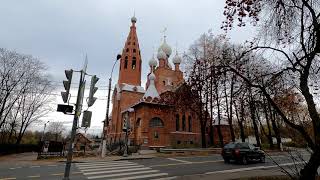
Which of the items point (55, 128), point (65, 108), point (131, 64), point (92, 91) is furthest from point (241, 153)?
point (55, 128)

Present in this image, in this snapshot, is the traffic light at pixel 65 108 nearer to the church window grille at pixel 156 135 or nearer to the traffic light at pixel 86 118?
the traffic light at pixel 86 118

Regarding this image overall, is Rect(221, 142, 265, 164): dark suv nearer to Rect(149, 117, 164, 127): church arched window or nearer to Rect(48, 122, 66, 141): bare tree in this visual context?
Rect(149, 117, 164, 127): church arched window

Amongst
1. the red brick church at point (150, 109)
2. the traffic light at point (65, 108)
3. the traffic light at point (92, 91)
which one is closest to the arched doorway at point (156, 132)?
the red brick church at point (150, 109)

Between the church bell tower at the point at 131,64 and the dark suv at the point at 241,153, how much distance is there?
36535 mm

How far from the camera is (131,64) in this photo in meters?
54.8

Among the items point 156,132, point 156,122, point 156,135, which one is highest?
point 156,122

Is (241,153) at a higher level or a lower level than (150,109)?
lower

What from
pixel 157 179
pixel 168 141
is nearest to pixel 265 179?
pixel 157 179

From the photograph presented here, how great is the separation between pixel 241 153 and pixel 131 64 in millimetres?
38559

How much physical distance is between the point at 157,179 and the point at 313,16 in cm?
899

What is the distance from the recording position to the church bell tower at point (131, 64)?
54562 mm

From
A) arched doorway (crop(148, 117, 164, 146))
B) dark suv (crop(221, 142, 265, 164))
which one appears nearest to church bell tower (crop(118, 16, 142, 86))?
arched doorway (crop(148, 117, 164, 146))

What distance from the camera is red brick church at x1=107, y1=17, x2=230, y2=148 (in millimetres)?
40812

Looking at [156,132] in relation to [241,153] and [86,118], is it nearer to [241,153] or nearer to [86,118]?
[241,153]
